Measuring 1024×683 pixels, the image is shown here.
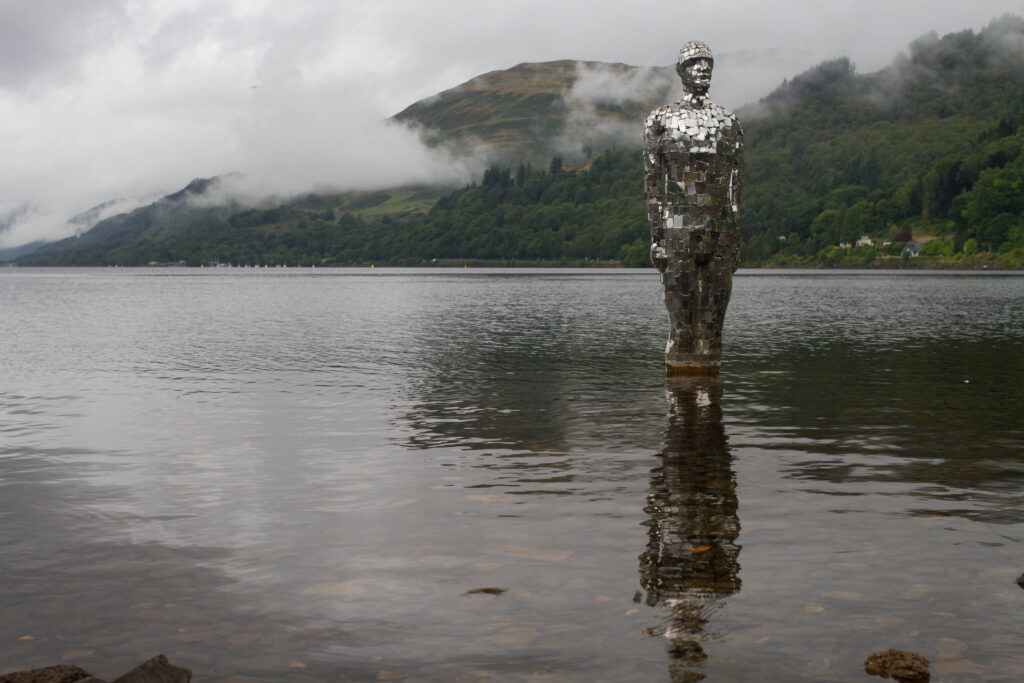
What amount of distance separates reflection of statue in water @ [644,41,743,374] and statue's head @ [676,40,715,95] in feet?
0.06

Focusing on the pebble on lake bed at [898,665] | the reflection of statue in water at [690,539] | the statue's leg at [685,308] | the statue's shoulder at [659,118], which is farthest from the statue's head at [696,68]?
the pebble on lake bed at [898,665]

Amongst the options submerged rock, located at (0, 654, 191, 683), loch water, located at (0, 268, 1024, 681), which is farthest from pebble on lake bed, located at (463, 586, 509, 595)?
submerged rock, located at (0, 654, 191, 683)

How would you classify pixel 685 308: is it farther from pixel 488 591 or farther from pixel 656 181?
pixel 488 591

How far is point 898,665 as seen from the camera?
18.1 feet

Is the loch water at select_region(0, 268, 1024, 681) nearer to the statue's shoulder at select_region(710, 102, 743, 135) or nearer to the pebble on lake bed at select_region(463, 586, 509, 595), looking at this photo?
the pebble on lake bed at select_region(463, 586, 509, 595)

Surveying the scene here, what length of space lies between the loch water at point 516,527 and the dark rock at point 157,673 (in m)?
0.23

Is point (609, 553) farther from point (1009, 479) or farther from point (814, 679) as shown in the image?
point (1009, 479)

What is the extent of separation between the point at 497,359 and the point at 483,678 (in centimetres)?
2064

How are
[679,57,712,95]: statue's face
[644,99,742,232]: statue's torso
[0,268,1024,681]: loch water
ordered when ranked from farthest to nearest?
[679,57,712,95]: statue's face → [644,99,742,232]: statue's torso → [0,268,1024,681]: loch water

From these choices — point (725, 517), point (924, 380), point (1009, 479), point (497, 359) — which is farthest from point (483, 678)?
point (497, 359)

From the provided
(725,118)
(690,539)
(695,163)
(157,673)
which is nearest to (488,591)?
(690,539)

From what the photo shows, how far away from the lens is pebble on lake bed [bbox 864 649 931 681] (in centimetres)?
544

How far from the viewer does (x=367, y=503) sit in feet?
31.8

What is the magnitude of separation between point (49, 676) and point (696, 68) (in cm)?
1640
